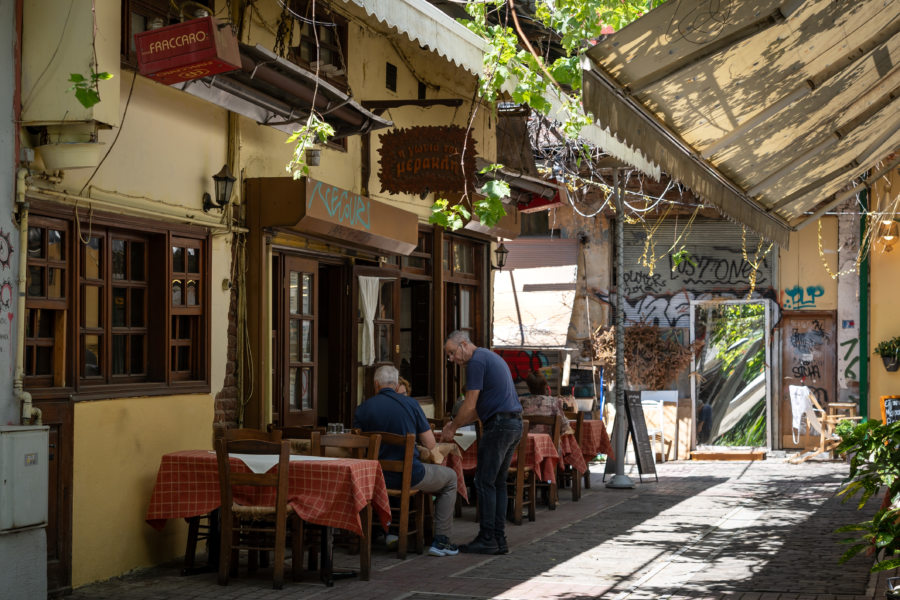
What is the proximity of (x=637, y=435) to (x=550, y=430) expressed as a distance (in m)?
3.16

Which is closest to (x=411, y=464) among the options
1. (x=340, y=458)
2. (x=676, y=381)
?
(x=340, y=458)

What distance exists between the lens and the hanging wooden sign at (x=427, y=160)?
10844 millimetres

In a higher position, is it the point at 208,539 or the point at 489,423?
the point at 489,423

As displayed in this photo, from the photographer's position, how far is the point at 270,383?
10211 mm

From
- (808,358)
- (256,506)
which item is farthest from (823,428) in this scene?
(256,506)

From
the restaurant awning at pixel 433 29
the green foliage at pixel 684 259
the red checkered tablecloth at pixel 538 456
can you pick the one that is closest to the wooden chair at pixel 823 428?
the green foliage at pixel 684 259

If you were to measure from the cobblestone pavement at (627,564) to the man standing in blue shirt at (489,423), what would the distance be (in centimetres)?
22

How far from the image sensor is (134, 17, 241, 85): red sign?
7.41 m

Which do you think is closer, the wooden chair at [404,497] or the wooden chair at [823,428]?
the wooden chair at [404,497]

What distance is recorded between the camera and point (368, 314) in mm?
12578

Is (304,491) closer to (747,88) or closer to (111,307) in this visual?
(111,307)

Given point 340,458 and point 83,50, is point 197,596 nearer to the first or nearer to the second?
point 340,458

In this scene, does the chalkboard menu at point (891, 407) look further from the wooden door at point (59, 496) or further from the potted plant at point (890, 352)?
the wooden door at point (59, 496)

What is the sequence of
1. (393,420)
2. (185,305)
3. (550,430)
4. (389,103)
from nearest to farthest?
1. (393,420)
2. (185,305)
3. (389,103)
4. (550,430)
